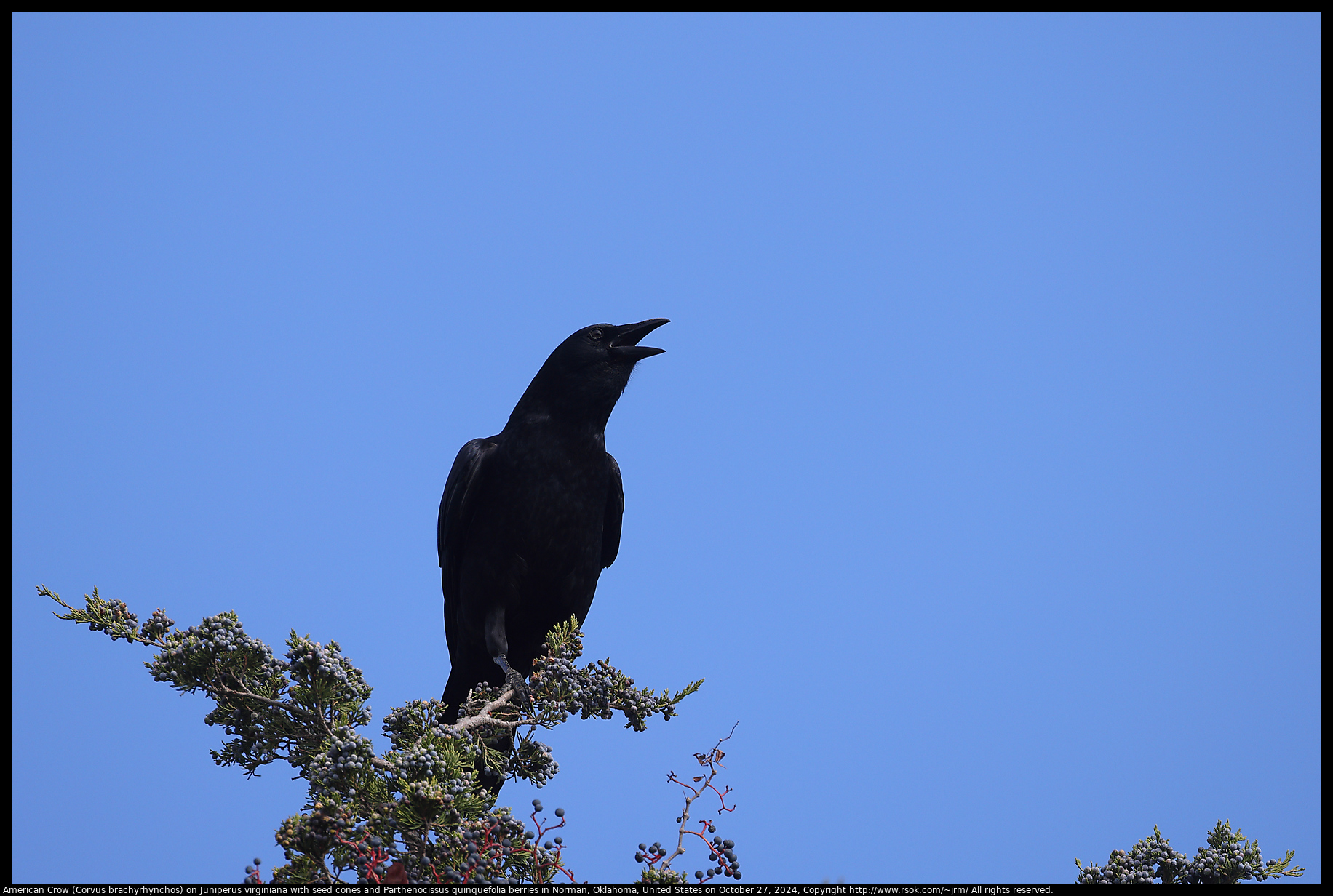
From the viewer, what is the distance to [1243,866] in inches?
141

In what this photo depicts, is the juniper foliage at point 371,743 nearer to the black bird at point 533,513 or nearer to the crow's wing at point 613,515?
the black bird at point 533,513

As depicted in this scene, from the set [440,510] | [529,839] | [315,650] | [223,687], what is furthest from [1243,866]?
[440,510]

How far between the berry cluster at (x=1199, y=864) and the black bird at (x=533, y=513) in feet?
10.6

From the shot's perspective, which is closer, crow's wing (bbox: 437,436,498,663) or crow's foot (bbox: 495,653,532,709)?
crow's foot (bbox: 495,653,532,709)

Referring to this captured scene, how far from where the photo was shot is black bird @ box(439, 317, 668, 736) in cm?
Result: 567

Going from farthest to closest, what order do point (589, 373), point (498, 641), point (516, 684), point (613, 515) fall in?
point (613, 515), point (589, 373), point (498, 641), point (516, 684)

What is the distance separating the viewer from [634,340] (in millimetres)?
6141

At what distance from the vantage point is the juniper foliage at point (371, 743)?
3041 mm

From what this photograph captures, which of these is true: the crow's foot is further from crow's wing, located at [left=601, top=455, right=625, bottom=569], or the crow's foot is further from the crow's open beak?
the crow's open beak

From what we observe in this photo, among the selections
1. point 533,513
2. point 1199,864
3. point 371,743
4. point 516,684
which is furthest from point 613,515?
point 1199,864

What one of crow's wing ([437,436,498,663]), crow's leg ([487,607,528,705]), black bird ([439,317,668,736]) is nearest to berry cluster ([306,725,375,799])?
crow's leg ([487,607,528,705])

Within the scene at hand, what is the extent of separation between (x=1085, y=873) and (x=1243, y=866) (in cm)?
58

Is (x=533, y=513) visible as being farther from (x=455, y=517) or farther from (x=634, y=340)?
(x=634, y=340)

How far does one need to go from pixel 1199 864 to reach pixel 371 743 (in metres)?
3.15
